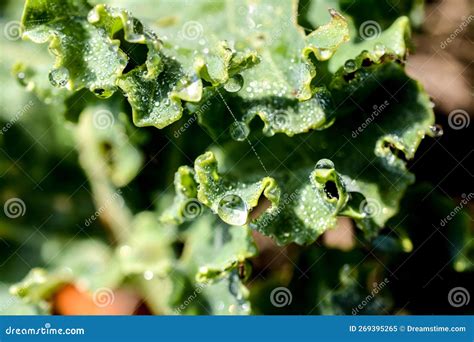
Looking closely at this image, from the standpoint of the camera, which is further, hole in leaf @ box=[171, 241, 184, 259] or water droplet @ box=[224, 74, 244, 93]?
hole in leaf @ box=[171, 241, 184, 259]

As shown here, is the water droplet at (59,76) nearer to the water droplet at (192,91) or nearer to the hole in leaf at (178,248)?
the water droplet at (192,91)

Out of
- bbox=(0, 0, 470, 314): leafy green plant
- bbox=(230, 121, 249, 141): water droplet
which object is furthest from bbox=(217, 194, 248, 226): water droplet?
bbox=(230, 121, 249, 141): water droplet

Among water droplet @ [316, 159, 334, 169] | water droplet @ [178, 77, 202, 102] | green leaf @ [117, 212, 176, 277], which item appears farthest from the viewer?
green leaf @ [117, 212, 176, 277]

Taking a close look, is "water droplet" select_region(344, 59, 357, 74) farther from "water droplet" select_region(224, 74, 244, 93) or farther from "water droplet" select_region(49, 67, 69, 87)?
"water droplet" select_region(49, 67, 69, 87)

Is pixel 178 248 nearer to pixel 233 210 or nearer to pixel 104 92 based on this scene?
pixel 233 210

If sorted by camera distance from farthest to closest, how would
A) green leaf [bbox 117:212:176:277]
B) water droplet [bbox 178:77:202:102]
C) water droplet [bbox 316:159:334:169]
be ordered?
green leaf [bbox 117:212:176:277] < water droplet [bbox 316:159:334:169] < water droplet [bbox 178:77:202:102]

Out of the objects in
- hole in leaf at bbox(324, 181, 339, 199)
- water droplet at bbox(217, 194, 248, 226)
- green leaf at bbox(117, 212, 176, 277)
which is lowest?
green leaf at bbox(117, 212, 176, 277)

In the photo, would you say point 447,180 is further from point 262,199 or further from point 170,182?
point 170,182
